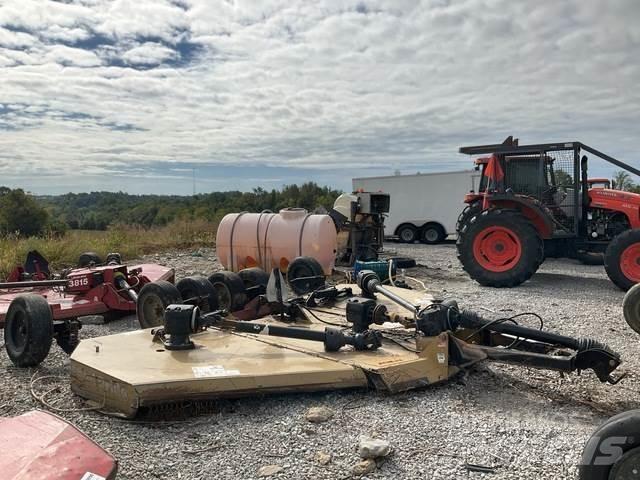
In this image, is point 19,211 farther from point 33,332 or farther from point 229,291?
point 33,332

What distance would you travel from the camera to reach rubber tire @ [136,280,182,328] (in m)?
5.71

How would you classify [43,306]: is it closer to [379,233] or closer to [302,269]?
[302,269]

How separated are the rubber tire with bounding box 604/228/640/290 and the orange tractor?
65cm

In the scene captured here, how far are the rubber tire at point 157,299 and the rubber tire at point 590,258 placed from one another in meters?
7.60

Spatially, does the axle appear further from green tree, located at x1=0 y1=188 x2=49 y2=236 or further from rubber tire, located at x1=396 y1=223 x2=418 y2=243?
green tree, located at x1=0 y1=188 x2=49 y2=236

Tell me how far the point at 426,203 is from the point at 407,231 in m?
1.30

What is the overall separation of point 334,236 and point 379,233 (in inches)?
115

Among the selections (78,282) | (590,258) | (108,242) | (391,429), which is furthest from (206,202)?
(391,429)

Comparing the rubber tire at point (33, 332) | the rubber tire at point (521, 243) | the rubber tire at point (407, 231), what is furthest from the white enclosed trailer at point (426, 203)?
the rubber tire at point (33, 332)

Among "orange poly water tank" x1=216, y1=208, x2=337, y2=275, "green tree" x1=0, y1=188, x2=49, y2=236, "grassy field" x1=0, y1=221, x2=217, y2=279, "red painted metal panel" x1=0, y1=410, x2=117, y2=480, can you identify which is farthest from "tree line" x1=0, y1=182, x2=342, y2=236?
"red painted metal panel" x1=0, y1=410, x2=117, y2=480

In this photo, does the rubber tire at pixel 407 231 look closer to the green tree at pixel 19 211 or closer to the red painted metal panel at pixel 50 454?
the green tree at pixel 19 211

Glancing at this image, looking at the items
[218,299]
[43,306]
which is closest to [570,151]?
[218,299]

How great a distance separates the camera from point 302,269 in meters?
7.60

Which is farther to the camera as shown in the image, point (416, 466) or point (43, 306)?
point (43, 306)
